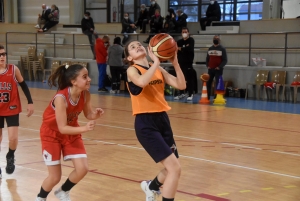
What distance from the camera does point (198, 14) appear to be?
23797mm

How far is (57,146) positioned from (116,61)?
40.3 ft

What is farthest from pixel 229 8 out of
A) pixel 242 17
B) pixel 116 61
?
pixel 116 61

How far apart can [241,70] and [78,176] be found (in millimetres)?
12436

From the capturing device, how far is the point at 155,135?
4.71 m

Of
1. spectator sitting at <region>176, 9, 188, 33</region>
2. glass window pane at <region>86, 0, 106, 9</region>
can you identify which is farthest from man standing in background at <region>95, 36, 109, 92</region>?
glass window pane at <region>86, 0, 106, 9</region>

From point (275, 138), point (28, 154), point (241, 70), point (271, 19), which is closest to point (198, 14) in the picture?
point (271, 19)

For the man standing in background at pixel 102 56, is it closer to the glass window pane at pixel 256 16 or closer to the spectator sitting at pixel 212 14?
the spectator sitting at pixel 212 14

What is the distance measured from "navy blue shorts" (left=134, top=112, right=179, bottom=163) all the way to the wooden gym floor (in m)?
0.99

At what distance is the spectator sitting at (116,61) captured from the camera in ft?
55.9

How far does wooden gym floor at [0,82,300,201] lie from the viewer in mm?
Answer: 5777

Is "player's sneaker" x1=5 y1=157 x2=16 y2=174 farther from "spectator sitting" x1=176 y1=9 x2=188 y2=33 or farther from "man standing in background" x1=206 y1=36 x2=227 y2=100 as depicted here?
"spectator sitting" x1=176 y1=9 x2=188 y2=33

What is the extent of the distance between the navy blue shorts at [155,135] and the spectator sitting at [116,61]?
12318mm

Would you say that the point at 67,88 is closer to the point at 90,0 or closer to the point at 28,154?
the point at 28,154

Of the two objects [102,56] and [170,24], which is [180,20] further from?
[102,56]
